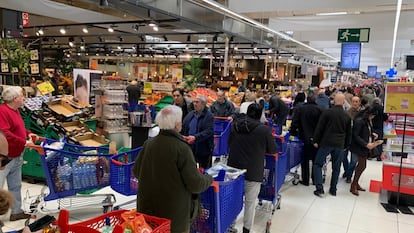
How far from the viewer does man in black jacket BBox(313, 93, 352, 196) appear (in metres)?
5.32

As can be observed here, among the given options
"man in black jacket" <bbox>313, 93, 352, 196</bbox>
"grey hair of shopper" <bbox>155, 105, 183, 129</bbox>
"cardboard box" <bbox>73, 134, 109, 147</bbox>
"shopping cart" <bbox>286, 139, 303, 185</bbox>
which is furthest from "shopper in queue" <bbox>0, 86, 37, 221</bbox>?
"man in black jacket" <bbox>313, 93, 352, 196</bbox>

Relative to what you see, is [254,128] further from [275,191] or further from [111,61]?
[111,61]

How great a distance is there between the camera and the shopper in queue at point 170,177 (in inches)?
95.3

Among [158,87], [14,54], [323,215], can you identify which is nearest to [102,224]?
[323,215]

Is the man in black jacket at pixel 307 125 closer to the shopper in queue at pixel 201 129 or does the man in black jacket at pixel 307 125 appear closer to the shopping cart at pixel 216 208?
the shopper in queue at pixel 201 129

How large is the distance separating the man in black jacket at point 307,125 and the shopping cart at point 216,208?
306 cm

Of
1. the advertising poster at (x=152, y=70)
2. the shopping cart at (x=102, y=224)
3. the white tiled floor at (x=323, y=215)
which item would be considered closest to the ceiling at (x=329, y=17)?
the white tiled floor at (x=323, y=215)

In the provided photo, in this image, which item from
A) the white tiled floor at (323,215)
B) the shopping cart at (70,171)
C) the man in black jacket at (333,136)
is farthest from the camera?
the man in black jacket at (333,136)

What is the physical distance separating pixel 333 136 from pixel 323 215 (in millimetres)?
1257

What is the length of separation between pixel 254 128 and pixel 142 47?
17588 millimetres

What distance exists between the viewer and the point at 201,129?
4.73 m

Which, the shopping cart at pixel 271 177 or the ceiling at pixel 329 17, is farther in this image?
the ceiling at pixel 329 17

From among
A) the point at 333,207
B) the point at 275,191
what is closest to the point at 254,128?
the point at 275,191

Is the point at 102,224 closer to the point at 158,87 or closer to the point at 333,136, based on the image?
the point at 333,136
